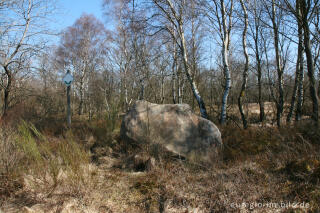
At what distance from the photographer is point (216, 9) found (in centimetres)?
657

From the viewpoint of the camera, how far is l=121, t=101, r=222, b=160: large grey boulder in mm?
4285

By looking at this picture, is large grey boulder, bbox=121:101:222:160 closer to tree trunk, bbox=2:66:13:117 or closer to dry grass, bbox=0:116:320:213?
dry grass, bbox=0:116:320:213

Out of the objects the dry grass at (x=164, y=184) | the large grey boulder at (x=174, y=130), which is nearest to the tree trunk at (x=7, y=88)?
the dry grass at (x=164, y=184)

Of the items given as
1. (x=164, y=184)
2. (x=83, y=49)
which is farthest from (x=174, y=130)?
(x=83, y=49)

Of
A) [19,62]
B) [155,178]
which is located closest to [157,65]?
[19,62]

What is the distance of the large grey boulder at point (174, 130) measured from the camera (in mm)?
4285

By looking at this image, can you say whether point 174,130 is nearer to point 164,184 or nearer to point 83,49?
point 164,184

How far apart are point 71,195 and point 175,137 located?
2.48 metres

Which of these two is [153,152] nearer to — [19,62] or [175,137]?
[175,137]

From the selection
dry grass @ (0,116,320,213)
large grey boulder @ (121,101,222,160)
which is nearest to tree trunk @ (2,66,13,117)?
dry grass @ (0,116,320,213)

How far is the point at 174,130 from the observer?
14.9 feet

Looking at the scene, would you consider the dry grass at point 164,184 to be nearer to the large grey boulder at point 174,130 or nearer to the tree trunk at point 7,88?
the large grey boulder at point 174,130

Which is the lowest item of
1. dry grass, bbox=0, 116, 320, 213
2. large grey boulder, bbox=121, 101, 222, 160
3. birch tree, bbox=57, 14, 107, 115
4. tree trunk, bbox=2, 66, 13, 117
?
dry grass, bbox=0, 116, 320, 213

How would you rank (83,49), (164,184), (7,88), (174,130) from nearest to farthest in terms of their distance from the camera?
(164,184) < (174,130) < (7,88) < (83,49)
